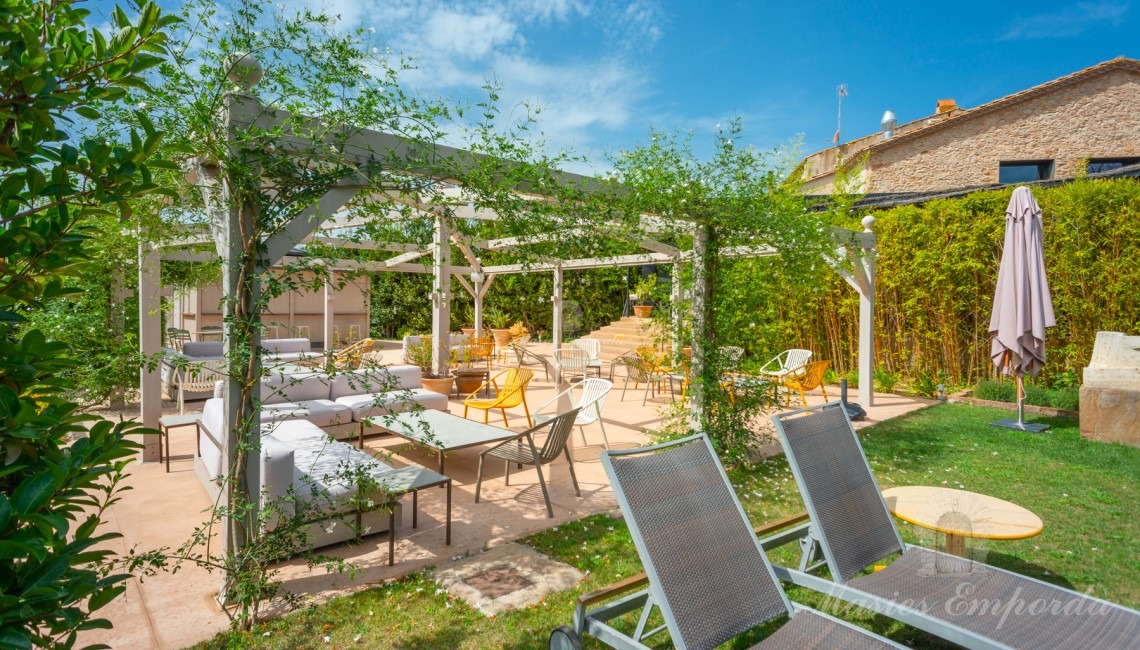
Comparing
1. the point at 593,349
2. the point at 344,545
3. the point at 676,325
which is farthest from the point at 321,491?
the point at 593,349

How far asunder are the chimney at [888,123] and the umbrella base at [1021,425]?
45.5ft

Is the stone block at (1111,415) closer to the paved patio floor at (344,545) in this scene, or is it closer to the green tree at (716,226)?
the paved patio floor at (344,545)

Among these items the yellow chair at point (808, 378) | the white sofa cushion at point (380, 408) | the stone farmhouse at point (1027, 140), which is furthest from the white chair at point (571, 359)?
the stone farmhouse at point (1027, 140)

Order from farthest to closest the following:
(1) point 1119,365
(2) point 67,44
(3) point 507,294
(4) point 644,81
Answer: (3) point 507,294
(4) point 644,81
(1) point 1119,365
(2) point 67,44

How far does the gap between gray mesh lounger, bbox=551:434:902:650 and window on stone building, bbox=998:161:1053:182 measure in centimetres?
1731

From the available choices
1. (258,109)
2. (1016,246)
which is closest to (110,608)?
(258,109)

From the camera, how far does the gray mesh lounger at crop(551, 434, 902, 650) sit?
217cm

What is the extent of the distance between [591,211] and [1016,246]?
5.58 metres

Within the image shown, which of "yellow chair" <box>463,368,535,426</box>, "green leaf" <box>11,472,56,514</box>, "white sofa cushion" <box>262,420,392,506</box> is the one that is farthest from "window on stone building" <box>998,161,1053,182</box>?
"green leaf" <box>11,472,56,514</box>

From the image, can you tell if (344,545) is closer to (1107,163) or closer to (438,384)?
(438,384)

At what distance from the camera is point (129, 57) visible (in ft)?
4.43

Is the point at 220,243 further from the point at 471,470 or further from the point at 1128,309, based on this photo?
the point at 1128,309

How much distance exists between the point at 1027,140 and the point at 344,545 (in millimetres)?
18340

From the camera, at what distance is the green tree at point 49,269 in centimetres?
102
